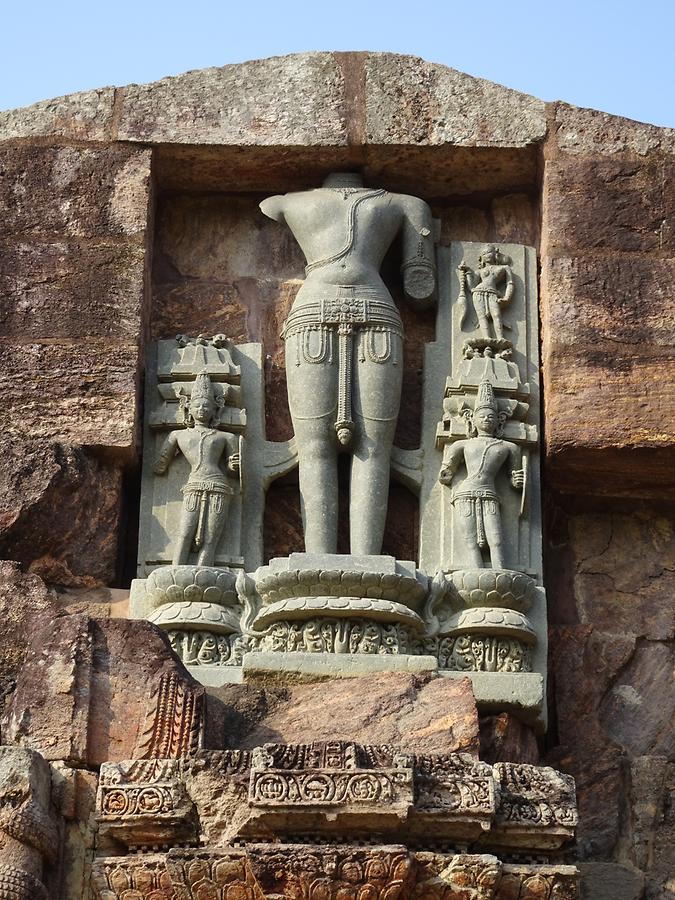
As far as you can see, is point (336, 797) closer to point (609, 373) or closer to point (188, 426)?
point (188, 426)

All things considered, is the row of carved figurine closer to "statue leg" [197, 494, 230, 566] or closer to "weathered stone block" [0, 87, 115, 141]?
"statue leg" [197, 494, 230, 566]

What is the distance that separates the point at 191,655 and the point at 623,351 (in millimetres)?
2509

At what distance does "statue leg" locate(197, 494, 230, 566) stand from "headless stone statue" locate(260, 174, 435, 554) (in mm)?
377

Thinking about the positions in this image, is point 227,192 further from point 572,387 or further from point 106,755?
point 106,755

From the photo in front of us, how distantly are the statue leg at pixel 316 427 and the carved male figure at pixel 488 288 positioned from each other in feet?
2.55

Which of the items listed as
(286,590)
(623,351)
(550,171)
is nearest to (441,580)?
(286,590)

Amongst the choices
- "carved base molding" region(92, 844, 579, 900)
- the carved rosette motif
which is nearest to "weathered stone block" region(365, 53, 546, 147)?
the carved rosette motif

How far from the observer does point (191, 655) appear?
10195 mm

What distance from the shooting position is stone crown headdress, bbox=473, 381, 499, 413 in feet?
35.6

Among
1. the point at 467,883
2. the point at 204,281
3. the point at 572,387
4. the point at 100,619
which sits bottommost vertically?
the point at 467,883

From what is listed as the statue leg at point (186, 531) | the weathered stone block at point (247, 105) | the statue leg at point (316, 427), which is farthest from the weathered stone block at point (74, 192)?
the statue leg at point (186, 531)

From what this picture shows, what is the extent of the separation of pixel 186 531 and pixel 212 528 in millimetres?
116

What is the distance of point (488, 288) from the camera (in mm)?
11305

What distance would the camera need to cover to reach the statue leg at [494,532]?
34.4 ft
